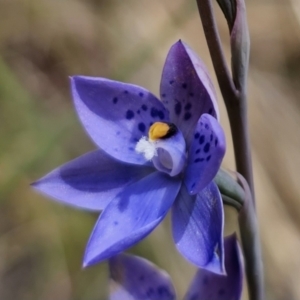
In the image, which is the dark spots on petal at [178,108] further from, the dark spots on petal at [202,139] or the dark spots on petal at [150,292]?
the dark spots on petal at [150,292]

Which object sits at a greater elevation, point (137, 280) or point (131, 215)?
point (131, 215)

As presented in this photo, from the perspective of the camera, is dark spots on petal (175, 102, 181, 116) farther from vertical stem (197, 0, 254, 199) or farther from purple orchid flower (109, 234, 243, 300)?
purple orchid flower (109, 234, 243, 300)

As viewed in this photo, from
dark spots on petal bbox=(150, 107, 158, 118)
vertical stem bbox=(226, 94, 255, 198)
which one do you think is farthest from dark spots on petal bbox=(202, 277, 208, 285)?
dark spots on petal bbox=(150, 107, 158, 118)

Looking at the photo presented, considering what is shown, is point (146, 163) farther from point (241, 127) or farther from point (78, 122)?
point (78, 122)

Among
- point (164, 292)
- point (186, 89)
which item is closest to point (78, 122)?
point (164, 292)

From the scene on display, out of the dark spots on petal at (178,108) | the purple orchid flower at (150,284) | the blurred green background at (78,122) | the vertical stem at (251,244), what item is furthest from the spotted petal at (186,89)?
the blurred green background at (78,122)

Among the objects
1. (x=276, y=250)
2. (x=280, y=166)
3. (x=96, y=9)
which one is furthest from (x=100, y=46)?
(x=276, y=250)

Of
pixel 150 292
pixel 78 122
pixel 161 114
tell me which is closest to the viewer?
pixel 161 114
